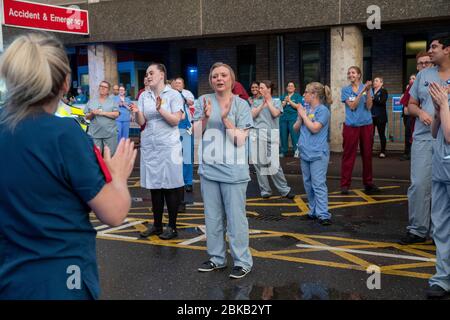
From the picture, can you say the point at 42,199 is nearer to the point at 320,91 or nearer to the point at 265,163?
the point at 320,91


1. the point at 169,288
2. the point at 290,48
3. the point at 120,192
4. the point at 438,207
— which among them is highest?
the point at 290,48

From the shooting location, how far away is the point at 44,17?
624 inches

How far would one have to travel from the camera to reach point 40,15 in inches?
619

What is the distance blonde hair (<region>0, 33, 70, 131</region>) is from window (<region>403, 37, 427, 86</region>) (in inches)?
655

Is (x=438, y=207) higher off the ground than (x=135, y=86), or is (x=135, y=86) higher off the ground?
(x=135, y=86)

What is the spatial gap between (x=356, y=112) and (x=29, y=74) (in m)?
7.51

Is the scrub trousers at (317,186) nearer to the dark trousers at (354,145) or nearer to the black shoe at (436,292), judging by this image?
the dark trousers at (354,145)

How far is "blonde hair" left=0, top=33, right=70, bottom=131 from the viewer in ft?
6.50

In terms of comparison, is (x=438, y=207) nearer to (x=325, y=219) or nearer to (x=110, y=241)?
(x=325, y=219)

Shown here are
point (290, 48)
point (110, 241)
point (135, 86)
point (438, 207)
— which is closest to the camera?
point (438, 207)

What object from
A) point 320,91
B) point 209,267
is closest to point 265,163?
point 320,91
